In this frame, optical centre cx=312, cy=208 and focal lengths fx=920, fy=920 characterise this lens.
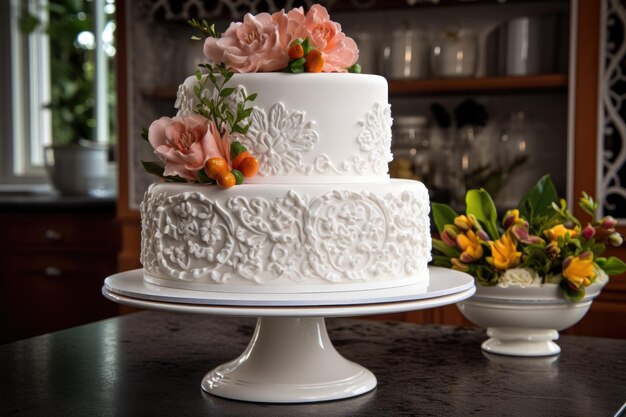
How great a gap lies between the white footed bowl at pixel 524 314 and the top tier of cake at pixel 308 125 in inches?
10.6

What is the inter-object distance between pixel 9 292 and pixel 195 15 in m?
1.28

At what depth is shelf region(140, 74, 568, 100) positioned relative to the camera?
9.01 ft

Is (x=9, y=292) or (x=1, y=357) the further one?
(x=9, y=292)

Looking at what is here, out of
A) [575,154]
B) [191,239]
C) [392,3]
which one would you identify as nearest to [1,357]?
[191,239]

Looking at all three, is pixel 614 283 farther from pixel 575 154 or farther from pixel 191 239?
pixel 191 239

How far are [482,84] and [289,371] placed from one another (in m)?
1.86

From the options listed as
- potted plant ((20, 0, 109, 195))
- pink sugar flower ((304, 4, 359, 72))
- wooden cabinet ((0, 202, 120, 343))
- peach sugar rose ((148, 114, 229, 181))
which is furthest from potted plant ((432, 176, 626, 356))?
potted plant ((20, 0, 109, 195))

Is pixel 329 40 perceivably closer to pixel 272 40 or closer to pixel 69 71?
pixel 272 40

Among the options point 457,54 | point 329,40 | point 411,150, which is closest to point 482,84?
point 457,54

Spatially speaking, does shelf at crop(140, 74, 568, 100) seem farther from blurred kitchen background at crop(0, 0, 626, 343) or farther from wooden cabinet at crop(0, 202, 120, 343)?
wooden cabinet at crop(0, 202, 120, 343)

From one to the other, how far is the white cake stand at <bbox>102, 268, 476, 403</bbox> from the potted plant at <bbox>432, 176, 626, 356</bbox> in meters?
0.10

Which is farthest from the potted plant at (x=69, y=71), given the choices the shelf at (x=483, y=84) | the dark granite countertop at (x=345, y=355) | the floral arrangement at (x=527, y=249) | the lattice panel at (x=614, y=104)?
the floral arrangement at (x=527, y=249)

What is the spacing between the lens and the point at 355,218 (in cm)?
117

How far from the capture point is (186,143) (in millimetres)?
1155
